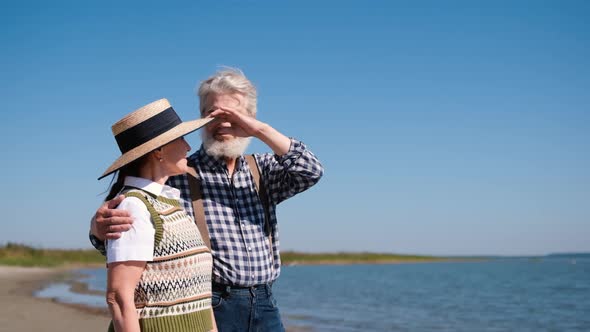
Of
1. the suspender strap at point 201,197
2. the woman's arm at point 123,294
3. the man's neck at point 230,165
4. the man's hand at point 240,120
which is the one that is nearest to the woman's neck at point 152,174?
the woman's arm at point 123,294

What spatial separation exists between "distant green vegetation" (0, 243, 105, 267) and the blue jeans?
3373cm

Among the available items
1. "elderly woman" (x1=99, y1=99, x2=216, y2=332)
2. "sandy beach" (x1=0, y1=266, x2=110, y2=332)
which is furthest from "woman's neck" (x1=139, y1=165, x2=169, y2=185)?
"sandy beach" (x1=0, y1=266, x2=110, y2=332)

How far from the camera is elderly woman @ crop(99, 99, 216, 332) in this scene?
2.05 metres

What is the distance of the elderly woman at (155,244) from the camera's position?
205cm

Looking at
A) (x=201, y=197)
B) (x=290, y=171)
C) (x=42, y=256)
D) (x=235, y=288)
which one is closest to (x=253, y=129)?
(x=290, y=171)

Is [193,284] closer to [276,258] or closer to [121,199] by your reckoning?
[121,199]

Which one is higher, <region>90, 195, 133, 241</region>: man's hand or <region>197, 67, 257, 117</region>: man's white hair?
<region>197, 67, 257, 117</region>: man's white hair

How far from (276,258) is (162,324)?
0.94 m

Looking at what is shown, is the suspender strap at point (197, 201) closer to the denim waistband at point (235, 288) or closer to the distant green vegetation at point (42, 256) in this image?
the denim waistband at point (235, 288)

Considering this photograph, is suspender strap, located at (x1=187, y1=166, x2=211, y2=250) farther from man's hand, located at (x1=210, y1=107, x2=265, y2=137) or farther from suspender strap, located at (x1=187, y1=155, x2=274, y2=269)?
man's hand, located at (x1=210, y1=107, x2=265, y2=137)

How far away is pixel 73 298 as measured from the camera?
15922 millimetres

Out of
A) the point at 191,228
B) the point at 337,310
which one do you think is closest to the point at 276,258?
the point at 191,228

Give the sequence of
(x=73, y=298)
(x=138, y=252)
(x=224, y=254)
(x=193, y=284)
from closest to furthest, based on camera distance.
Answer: (x=138, y=252), (x=193, y=284), (x=224, y=254), (x=73, y=298)

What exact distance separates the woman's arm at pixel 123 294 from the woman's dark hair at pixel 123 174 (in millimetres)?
368
